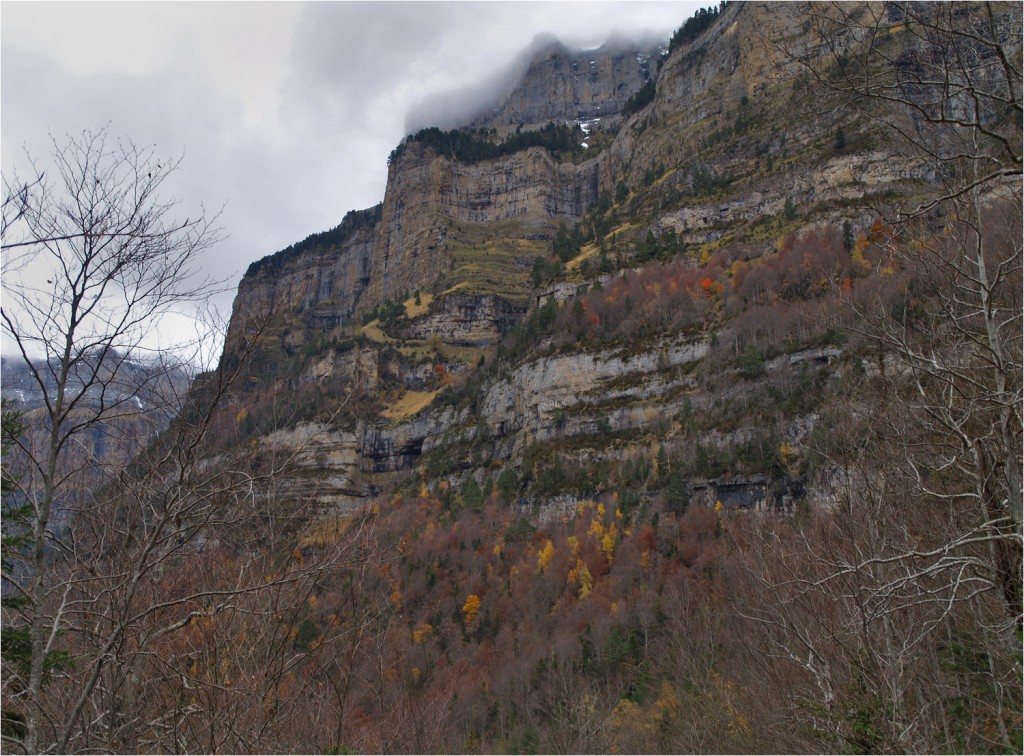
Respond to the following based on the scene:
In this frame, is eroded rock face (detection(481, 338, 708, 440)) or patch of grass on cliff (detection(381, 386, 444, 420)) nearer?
eroded rock face (detection(481, 338, 708, 440))

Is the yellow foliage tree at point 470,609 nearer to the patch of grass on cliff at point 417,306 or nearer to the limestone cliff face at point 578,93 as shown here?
the patch of grass on cliff at point 417,306

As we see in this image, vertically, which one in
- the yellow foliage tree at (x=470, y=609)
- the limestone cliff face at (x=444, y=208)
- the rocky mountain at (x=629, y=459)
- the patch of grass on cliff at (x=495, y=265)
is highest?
the limestone cliff face at (x=444, y=208)

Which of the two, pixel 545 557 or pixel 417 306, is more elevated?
pixel 417 306

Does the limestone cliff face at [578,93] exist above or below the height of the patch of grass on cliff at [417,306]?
above

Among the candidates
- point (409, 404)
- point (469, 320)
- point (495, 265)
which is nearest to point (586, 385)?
point (409, 404)

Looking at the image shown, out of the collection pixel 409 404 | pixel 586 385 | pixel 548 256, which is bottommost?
pixel 586 385

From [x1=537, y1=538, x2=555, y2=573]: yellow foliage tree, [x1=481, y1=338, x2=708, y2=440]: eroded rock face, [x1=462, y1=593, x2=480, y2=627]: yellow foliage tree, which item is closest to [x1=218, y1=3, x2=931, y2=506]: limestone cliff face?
[x1=481, y1=338, x2=708, y2=440]: eroded rock face

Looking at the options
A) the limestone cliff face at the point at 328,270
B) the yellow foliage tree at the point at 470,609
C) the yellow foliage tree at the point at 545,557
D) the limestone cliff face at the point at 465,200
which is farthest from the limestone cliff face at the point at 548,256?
the yellow foliage tree at the point at 470,609

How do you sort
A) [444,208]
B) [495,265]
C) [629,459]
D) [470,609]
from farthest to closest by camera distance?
[444,208] < [495,265] < [629,459] < [470,609]

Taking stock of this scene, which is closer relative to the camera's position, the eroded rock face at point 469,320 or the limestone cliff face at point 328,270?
the eroded rock face at point 469,320

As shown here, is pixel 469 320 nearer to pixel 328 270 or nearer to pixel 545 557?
pixel 545 557

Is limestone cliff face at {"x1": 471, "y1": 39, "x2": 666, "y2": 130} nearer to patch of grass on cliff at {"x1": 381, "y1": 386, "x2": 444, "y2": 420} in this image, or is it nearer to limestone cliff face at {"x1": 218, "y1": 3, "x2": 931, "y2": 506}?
limestone cliff face at {"x1": 218, "y1": 3, "x2": 931, "y2": 506}

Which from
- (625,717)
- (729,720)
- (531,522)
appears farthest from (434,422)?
(729,720)

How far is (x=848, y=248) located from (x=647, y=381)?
21.4 m
